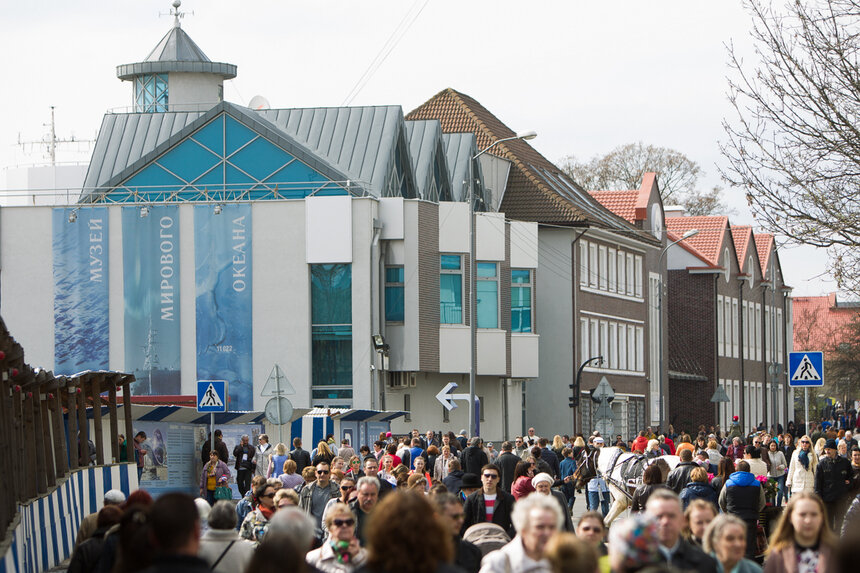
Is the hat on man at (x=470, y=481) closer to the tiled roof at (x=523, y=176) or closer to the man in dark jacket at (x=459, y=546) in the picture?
the man in dark jacket at (x=459, y=546)

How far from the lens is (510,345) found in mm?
54375

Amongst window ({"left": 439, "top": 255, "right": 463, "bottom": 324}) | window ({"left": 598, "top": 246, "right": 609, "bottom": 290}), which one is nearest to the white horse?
window ({"left": 439, "top": 255, "right": 463, "bottom": 324})

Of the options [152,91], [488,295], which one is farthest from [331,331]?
[152,91]

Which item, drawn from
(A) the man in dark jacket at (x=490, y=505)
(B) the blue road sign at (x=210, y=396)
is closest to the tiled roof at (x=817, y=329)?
(B) the blue road sign at (x=210, y=396)

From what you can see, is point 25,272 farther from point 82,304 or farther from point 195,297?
point 195,297

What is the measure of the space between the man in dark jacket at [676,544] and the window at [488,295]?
4461 cm

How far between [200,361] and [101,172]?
8055 mm

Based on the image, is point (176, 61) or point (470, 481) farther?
point (176, 61)

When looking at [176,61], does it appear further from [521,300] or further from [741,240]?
[741,240]

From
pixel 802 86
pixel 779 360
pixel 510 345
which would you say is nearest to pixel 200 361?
pixel 510 345

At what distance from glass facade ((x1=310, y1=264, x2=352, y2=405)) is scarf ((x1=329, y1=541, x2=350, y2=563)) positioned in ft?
126

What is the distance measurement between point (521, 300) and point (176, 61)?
78.0ft

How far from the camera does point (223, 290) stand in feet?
160

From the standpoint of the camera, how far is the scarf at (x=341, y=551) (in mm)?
9711
